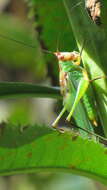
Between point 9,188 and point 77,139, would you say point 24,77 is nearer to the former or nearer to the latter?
point 9,188

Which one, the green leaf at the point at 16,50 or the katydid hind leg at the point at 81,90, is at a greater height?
the green leaf at the point at 16,50

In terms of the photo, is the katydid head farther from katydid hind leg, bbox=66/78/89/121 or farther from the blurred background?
the blurred background

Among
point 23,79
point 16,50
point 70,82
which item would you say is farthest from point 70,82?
point 23,79

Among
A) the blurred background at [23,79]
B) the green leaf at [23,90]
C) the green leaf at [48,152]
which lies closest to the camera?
the green leaf at [48,152]

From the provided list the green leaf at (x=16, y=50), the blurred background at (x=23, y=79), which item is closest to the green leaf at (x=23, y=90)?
the blurred background at (x=23, y=79)

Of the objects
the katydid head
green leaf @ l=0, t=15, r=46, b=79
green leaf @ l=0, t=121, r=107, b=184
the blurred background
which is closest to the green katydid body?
the katydid head

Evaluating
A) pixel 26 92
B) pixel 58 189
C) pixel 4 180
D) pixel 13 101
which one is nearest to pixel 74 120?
pixel 26 92

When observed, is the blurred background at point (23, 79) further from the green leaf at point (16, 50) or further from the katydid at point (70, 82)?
the katydid at point (70, 82)
